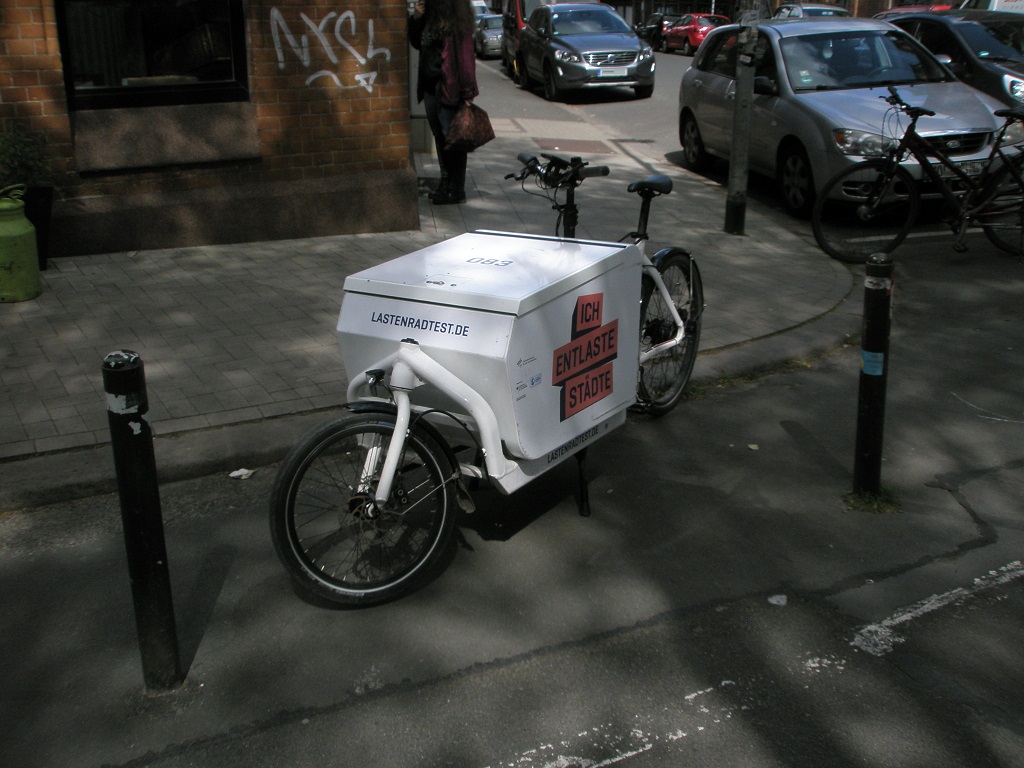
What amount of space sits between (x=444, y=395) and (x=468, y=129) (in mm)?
6183

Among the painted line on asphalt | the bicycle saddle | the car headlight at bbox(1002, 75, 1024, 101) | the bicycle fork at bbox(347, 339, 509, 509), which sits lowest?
the painted line on asphalt

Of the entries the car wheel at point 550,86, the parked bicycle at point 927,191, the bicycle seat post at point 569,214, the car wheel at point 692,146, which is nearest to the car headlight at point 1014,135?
the parked bicycle at point 927,191

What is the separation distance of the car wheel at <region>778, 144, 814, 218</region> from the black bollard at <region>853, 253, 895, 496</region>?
5857mm

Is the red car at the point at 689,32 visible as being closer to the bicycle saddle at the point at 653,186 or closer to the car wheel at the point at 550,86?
the car wheel at the point at 550,86

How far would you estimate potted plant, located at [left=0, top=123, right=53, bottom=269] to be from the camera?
7.45 meters

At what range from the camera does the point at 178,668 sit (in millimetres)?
3451

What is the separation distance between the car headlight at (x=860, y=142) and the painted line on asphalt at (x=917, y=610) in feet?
20.1

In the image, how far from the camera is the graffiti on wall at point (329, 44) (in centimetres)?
857

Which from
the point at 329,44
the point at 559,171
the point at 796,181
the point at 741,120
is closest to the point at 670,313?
the point at 559,171

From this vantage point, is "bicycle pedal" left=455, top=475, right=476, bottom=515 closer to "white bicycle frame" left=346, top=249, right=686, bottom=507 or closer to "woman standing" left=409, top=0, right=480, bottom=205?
"white bicycle frame" left=346, top=249, right=686, bottom=507

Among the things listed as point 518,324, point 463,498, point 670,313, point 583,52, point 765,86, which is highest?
point 583,52

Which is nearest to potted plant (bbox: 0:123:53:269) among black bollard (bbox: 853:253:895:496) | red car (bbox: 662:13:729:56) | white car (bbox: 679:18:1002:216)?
black bollard (bbox: 853:253:895:496)

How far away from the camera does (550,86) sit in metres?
20.6

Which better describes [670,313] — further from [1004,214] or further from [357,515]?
[1004,214]
